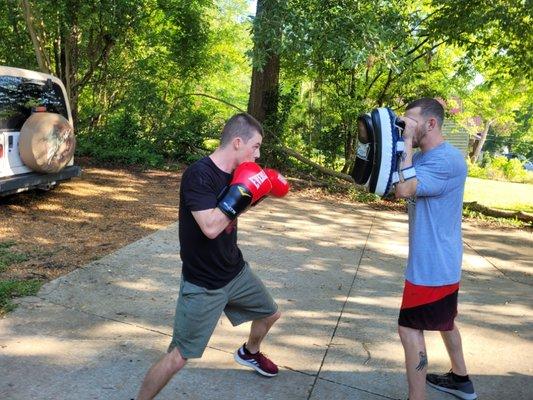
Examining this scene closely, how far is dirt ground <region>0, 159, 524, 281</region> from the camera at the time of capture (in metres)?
5.27

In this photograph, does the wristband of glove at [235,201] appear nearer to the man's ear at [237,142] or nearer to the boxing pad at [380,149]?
the man's ear at [237,142]

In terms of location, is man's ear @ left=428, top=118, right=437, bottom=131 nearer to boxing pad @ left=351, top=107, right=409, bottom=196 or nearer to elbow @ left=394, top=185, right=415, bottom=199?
boxing pad @ left=351, top=107, right=409, bottom=196

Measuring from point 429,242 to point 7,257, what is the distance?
4087 millimetres

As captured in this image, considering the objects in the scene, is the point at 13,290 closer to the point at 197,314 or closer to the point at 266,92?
the point at 197,314

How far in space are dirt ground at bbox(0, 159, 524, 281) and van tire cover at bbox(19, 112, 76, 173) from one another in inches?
26.8

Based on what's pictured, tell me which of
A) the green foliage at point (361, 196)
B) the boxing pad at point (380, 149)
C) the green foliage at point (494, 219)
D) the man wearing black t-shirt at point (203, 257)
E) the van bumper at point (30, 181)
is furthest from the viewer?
the green foliage at point (361, 196)

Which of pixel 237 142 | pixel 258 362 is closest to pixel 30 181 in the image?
pixel 258 362

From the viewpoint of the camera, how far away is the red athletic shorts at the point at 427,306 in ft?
9.62

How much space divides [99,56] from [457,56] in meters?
9.42

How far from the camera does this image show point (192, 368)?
3.43 meters

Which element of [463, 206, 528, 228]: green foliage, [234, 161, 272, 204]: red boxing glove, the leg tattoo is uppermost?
[234, 161, 272, 204]: red boxing glove

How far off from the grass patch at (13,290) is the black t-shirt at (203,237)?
2.07 m

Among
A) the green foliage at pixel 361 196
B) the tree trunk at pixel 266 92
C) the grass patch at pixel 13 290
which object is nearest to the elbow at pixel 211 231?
the grass patch at pixel 13 290

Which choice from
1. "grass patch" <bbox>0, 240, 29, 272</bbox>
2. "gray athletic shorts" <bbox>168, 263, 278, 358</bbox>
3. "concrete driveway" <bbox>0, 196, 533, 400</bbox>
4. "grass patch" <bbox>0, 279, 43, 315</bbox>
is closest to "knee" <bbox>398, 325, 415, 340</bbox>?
"concrete driveway" <bbox>0, 196, 533, 400</bbox>
